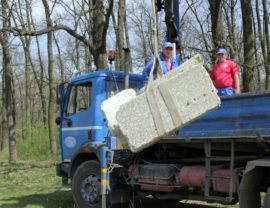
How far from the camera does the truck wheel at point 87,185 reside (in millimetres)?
7234

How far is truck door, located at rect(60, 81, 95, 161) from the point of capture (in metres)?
7.69

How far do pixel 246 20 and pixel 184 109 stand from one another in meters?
9.02

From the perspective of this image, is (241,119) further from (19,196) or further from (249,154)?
(19,196)

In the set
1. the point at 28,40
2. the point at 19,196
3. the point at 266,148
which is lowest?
the point at 19,196

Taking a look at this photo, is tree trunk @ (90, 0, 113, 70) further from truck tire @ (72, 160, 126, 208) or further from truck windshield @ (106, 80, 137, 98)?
truck tire @ (72, 160, 126, 208)

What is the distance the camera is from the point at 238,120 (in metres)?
5.09

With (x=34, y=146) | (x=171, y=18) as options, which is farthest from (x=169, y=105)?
(x=34, y=146)

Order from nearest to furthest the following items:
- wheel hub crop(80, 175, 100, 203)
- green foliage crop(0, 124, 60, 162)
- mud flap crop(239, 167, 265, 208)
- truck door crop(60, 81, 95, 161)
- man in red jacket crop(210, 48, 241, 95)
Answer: mud flap crop(239, 167, 265, 208) → man in red jacket crop(210, 48, 241, 95) → wheel hub crop(80, 175, 100, 203) → truck door crop(60, 81, 95, 161) → green foliage crop(0, 124, 60, 162)

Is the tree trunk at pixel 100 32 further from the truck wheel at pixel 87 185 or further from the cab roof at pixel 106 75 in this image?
the truck wheel at pixel 87 185

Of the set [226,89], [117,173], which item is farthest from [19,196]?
[226,89]

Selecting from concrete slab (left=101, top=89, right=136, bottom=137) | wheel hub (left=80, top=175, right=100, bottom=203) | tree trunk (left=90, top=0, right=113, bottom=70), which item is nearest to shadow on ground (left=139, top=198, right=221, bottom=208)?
wheel hub (left=80, top=175, right=100, bottom=203)

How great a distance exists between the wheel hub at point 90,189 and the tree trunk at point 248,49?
635 centimetres

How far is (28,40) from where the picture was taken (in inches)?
1086

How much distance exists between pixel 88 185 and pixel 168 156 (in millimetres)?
1765
